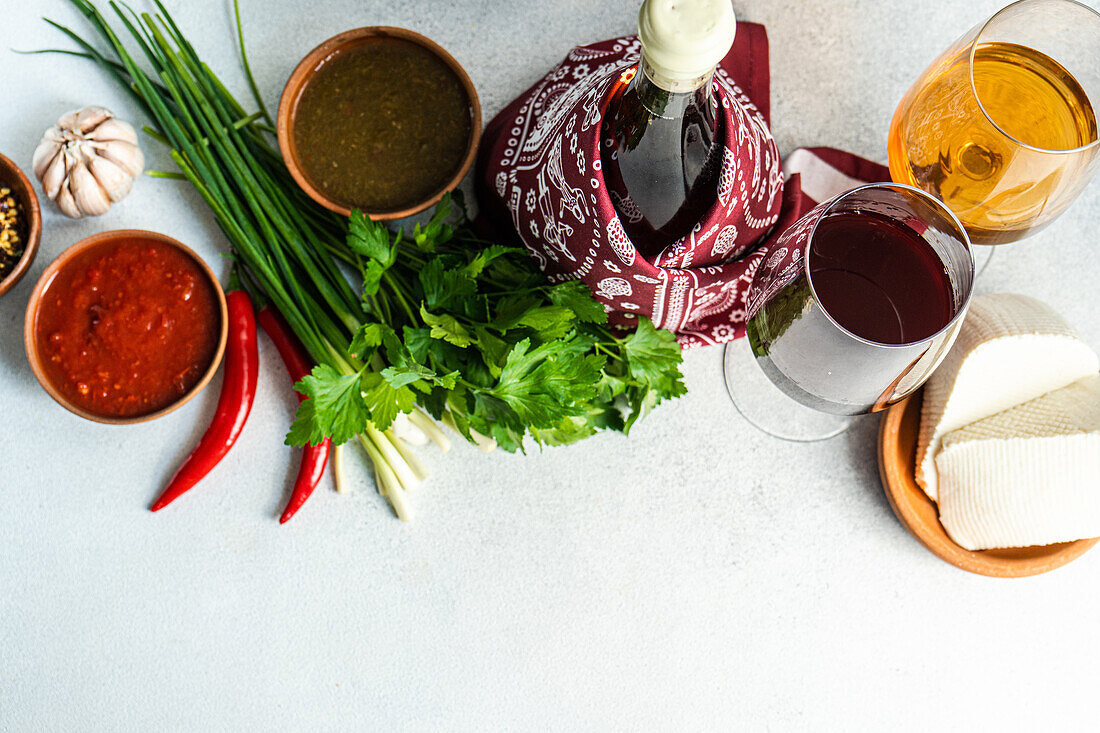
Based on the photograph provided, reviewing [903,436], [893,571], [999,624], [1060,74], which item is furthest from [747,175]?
[999,624]

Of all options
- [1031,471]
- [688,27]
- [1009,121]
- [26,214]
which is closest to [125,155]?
[26,214]

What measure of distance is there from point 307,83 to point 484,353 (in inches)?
15.8

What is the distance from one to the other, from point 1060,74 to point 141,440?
1.09m

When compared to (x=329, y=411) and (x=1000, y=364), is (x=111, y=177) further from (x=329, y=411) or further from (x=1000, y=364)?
(x=1000, y=364)

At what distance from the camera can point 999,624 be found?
1.00 m

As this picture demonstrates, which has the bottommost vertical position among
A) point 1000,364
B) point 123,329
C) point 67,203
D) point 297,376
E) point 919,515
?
point 919,515

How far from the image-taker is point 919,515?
3.05 ft

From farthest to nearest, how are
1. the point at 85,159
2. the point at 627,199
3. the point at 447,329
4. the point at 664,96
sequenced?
the point at 85,159, the point at 447,329, the point at 627,199, the point at 664,96

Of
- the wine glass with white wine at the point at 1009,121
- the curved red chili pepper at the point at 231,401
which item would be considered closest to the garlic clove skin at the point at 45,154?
the curved red chili pepper at the point at 231,401

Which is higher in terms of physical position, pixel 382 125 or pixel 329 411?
pixel 382 125

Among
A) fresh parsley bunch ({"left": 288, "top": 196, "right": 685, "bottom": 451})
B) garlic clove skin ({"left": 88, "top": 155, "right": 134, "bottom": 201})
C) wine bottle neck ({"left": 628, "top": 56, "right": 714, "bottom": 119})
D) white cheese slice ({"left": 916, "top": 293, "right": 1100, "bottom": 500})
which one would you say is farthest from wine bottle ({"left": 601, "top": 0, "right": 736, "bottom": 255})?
garlic clove skin ({"left": 88, "top": 155, "right": 134, "bottom": 201})

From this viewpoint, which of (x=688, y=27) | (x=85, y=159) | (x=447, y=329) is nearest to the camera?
(x=688, y=27)

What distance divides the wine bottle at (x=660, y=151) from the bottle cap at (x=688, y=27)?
2 centimetres

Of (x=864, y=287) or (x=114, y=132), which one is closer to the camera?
(x=864, y=287)
